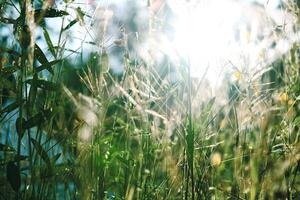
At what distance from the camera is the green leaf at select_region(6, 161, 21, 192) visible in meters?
1.34

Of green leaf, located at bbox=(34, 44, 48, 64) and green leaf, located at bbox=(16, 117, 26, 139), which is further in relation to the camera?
green leaf, located at bbox=(34, 44, 48, 64)

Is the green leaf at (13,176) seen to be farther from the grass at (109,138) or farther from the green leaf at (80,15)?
the green leaf at (80,15)

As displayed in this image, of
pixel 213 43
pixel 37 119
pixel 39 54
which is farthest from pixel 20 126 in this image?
pixel 213 43

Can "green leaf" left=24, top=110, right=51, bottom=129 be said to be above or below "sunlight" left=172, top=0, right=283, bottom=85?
below

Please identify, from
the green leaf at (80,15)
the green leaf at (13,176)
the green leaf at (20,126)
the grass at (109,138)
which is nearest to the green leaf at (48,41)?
the grass at (109,138)

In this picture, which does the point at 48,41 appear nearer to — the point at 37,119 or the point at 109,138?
the point at 37,119

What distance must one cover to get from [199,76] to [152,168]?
1.01ft

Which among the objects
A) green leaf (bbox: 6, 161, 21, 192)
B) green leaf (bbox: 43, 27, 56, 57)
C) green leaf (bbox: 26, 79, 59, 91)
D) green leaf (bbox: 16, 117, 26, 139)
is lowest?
green leaf (bbox: 6, 161, 21, 192)

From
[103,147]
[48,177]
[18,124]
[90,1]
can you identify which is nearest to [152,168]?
[103,147]

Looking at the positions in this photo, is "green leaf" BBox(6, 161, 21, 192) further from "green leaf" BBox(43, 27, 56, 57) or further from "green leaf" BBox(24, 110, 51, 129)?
"green leaf" BBox(43, 27, 56, 57)

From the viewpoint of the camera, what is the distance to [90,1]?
1.57 m

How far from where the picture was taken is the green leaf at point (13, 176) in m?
1.34

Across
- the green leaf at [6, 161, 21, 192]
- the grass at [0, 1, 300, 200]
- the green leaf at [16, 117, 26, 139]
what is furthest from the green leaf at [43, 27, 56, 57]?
the green leaf at [6, 161, 21, 192]

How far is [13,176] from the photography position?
1.35m
